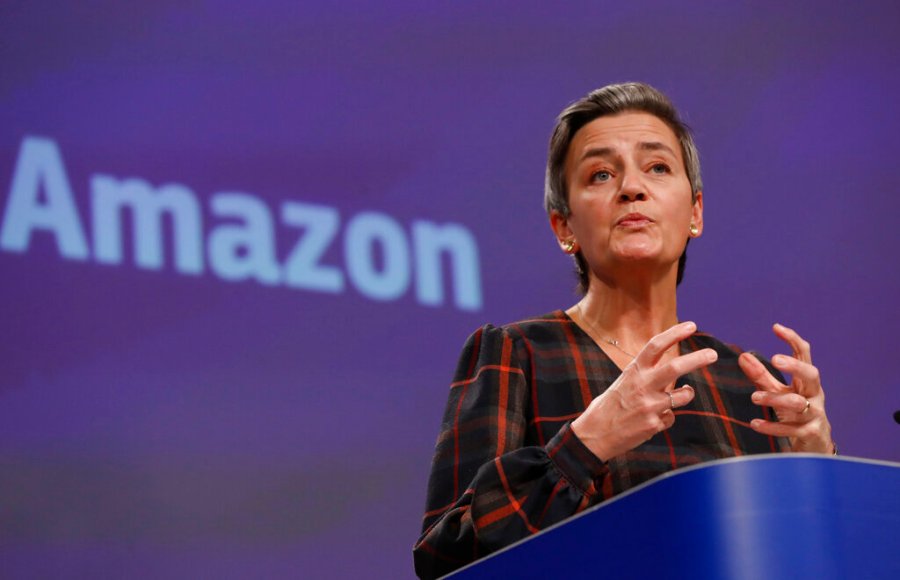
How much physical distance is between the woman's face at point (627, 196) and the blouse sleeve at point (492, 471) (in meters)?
0.22

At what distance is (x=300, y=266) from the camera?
2.67 meters

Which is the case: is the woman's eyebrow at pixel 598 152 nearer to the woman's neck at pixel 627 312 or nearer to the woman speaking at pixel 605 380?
the woman speaking at pixel 605 380

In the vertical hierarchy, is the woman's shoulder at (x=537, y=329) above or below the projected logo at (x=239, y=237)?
below

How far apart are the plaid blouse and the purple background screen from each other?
93cm

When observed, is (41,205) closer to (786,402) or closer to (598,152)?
(598,152)

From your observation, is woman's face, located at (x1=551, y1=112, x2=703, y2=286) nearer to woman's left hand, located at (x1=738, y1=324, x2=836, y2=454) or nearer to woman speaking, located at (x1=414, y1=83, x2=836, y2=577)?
woman speaking, located at (x1=414, y1=83, x2=836, y2=577)

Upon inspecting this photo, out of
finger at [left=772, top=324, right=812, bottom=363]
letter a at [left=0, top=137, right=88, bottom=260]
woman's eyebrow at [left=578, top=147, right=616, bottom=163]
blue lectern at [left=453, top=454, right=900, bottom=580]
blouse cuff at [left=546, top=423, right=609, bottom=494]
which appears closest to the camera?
blue lectern at [left=453, top=454, right=900, bottom=580]

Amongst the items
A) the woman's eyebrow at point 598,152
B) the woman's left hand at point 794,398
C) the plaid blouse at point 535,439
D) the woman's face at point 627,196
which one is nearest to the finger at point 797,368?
the woman's left hand at point 794,398

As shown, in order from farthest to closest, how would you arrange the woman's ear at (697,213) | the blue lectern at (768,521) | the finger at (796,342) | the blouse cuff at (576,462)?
1. the woman's ear at (697,213)
2. the finger at (796,342)
3. the blouse cuff at (576,462)
4. the blue lectern at (768,521)

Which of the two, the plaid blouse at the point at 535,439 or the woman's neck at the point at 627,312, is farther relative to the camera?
the woman's neck at the point at 627,312

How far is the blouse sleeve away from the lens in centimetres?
136

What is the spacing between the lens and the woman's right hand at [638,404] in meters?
1.29

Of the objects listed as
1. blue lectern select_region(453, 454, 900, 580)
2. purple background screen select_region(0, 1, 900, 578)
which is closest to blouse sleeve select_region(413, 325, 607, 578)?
blue lectern select_region(453, 454, 900, 580)

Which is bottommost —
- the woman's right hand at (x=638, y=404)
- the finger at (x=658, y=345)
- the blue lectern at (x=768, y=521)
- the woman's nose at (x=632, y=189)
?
the blue lectern at (x=768, y=521)
